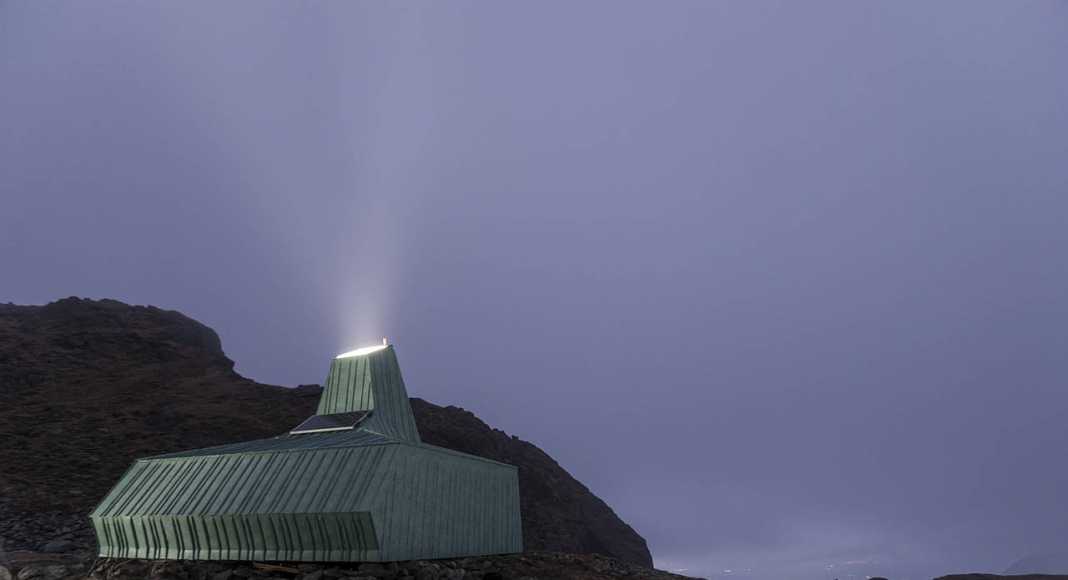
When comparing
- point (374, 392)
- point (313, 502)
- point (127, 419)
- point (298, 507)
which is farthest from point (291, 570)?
point (127, 419)

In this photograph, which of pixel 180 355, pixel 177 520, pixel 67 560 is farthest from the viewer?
pixel 180 355

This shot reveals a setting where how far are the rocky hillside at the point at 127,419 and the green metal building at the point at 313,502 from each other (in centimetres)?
1426

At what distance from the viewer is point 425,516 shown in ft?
80.4

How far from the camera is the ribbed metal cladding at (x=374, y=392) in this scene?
1191 inches

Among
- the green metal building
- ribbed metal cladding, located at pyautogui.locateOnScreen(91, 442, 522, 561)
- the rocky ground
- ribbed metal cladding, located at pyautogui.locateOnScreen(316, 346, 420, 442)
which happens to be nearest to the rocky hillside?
the rocky ground

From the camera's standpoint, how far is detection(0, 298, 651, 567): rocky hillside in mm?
43594

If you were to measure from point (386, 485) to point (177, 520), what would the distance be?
826 cm

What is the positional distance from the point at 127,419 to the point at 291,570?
139 feet

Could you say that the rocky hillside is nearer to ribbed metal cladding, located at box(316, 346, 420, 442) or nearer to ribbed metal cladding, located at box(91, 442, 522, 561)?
ribbed metal cladding, located at box(91, 442, 522, 561)

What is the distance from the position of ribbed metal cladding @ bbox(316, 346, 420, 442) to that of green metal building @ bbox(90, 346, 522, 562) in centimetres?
30

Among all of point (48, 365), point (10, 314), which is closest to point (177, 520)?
point (48, 365)

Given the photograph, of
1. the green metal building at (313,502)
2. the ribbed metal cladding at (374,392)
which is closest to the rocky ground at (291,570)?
the green metal building at (313,502)

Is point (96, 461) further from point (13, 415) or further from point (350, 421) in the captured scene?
point (350, 421)

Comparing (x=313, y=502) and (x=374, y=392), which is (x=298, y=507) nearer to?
(x=313, y=502)
